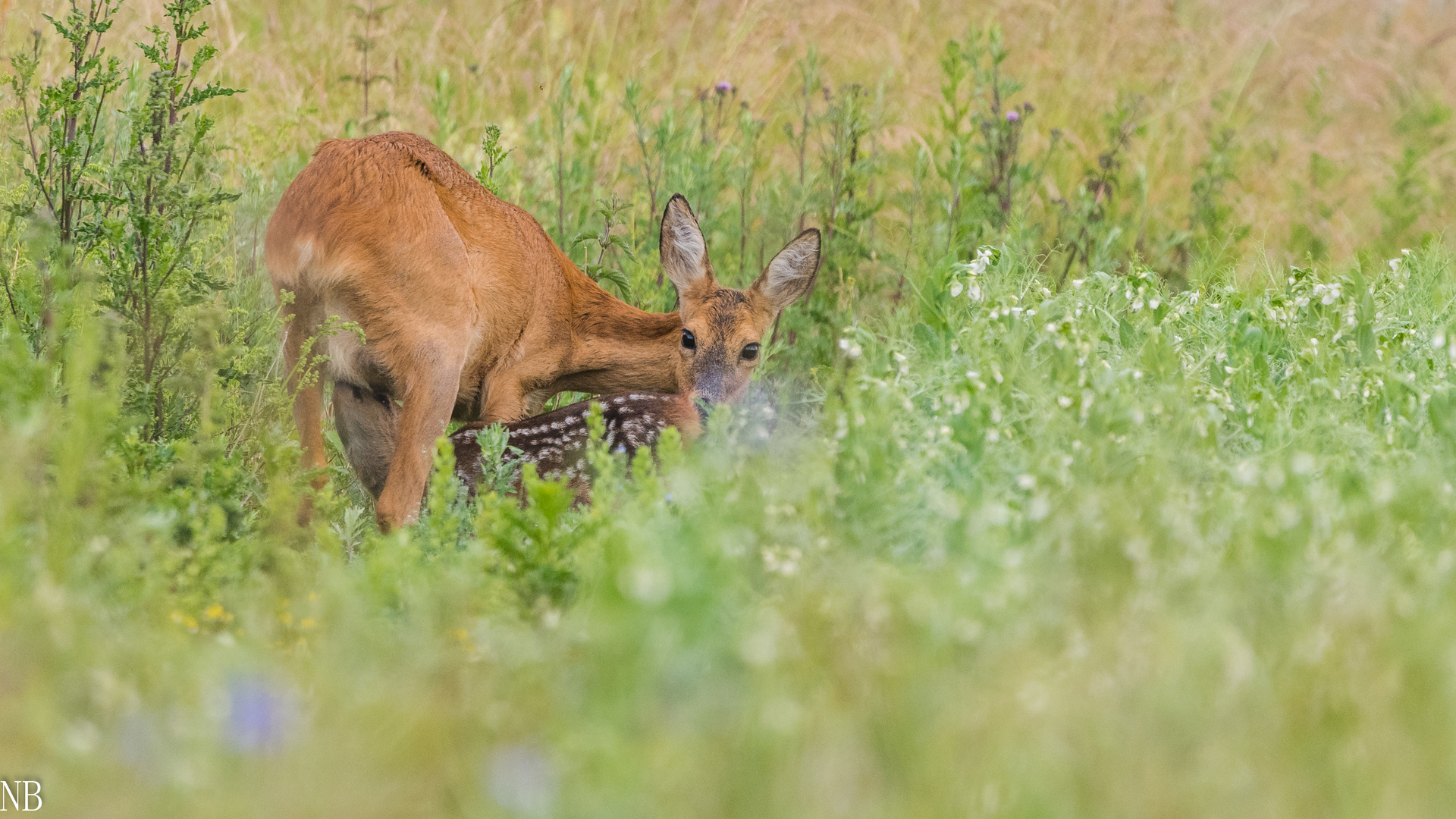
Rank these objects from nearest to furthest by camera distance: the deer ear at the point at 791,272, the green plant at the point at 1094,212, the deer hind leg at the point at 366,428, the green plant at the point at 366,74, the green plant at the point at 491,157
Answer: the deer hind leg at the point at 366,428, the green plant at the point at 491,157, the deer ear at the point at 791,272, the green plant at the point at 366,74, the green plant at the point at 1094,212

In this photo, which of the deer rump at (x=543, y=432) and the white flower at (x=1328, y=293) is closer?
the deer rump at (x=543, y=432)

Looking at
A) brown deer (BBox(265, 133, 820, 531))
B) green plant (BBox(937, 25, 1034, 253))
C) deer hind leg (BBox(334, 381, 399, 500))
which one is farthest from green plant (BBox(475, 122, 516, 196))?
green plant (BBox(937, 25, 1034, 253))

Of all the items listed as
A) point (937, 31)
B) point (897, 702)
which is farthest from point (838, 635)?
point (937, 31)

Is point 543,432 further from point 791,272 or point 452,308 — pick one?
point 791,272

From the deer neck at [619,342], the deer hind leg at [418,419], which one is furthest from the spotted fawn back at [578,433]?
the deer neck at [619,342]

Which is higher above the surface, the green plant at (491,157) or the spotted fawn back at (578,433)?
the green plant at (491,157)

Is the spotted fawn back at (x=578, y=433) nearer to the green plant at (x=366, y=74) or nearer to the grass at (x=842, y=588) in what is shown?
the grass at (x=842, y=588)

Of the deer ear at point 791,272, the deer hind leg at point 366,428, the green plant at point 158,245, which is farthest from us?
the deer ear at point 791,272

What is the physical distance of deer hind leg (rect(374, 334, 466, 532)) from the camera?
4613 mm

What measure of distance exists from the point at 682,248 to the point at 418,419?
1.54m

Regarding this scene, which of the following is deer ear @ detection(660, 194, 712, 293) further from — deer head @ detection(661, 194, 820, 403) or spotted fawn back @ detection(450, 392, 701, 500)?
spotted fawn back @ detection(450, 392, 701, 500)

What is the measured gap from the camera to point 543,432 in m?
4.73

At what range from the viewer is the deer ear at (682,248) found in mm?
5680

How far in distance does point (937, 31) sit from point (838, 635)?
846 cm
